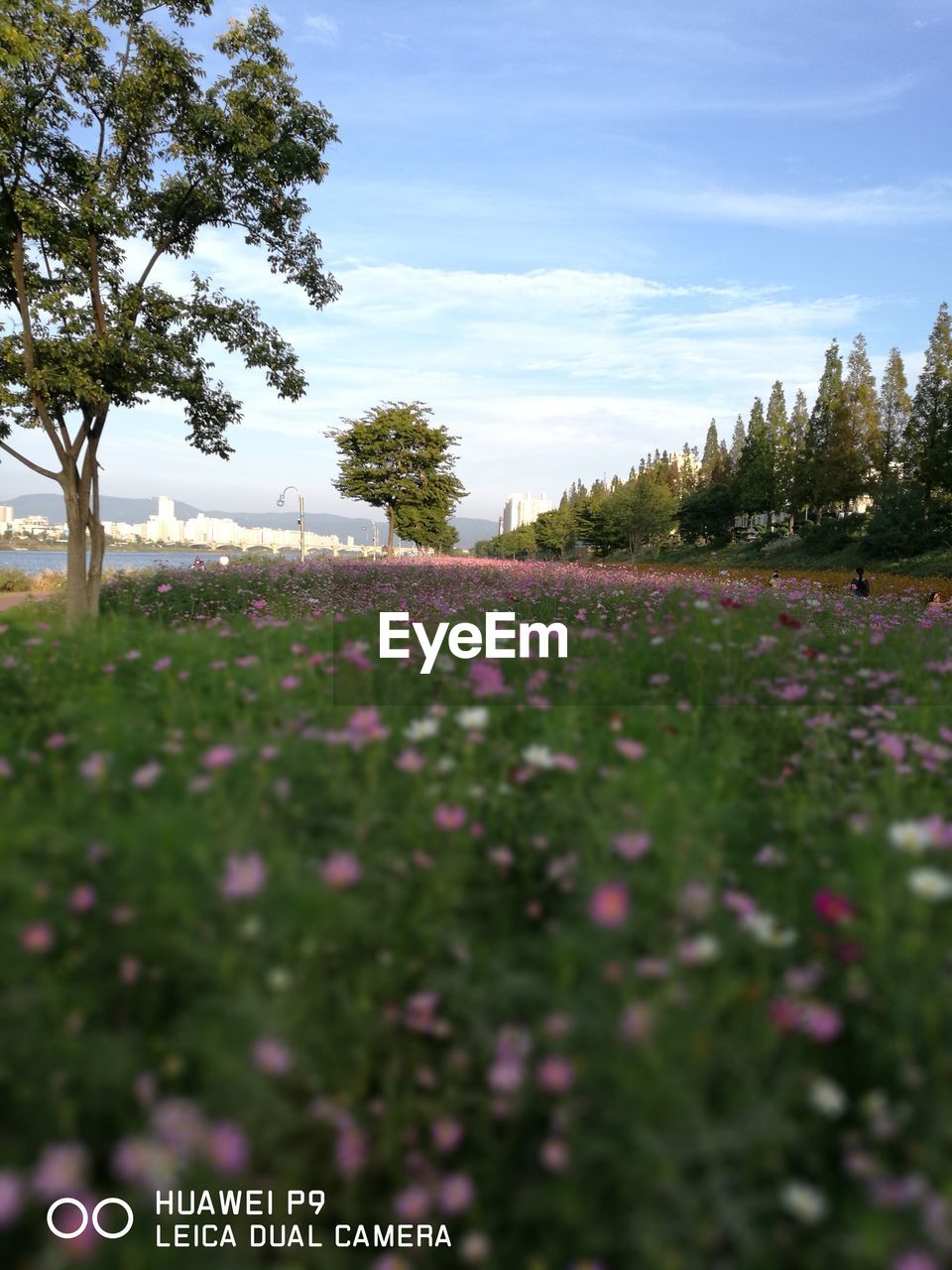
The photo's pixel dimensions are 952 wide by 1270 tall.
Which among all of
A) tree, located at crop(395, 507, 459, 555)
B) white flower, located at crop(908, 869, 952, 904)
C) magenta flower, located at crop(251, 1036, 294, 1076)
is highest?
tree, located at crop(395, 507, 459, 555)

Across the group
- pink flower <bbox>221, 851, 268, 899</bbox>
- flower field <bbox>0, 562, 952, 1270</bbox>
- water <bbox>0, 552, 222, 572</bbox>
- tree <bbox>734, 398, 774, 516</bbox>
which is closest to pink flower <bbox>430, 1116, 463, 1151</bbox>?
flower field <bbox>0, 562, 952, 1270</bbox>

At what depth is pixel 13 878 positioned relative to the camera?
5.91 ft

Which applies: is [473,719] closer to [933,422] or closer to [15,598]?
[15,598]

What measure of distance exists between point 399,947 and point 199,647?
8.62 ft

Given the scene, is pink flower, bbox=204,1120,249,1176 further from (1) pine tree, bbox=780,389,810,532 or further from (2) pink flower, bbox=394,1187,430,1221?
(1) pine tree, bbox=780,389,810,532

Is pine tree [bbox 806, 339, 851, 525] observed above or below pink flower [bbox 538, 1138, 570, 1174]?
above

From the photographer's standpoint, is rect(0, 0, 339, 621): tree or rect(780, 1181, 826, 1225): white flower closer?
rect(780, 1181, 826, 1225): white flower

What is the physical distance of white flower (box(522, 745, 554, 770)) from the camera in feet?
8.63

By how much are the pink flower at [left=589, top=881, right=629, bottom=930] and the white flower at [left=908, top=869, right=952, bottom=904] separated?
0.74 meters

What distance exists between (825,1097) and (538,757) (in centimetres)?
136

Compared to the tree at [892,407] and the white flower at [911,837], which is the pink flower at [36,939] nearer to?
the white flower at [911,837]

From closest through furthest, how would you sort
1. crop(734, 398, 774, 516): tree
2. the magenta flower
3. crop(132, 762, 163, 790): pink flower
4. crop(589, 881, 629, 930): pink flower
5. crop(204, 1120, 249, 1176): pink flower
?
crop(204, 1120, 249, 1176): pink flower → the magenta flower → crop(589, 881, 629, 930): pink flower → crop(132, 762, 163, 790): pink flower → crop(734, 398, 774, 516): tree

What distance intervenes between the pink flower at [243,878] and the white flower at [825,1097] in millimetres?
1326

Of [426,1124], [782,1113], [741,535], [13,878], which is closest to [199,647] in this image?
[13,878]
